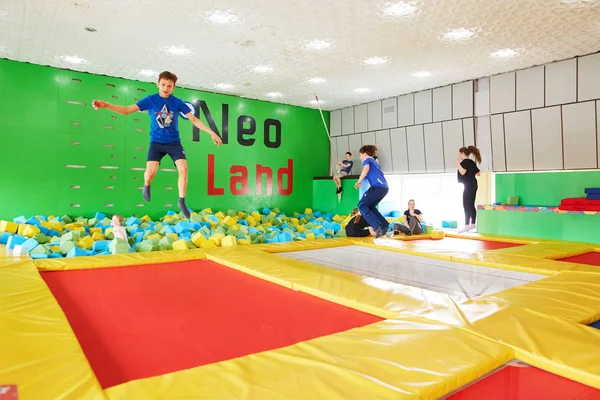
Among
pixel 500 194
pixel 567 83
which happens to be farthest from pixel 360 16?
pixel 500 194

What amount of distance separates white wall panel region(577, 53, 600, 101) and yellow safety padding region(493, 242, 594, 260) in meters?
2.36

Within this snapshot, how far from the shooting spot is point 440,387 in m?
1.25

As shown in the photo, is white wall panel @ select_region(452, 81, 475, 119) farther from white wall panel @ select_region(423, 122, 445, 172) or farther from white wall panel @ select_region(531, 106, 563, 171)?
white wall panel @ select_region(531, 106, 563, 171)

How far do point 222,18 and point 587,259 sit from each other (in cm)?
485

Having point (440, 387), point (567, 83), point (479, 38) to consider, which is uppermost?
point (479, 38)

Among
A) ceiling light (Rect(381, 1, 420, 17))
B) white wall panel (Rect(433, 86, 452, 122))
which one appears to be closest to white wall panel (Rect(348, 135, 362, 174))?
white wall panel (Rect(433, 86, 452, 122))

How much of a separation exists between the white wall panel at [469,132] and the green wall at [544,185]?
79 centimetres

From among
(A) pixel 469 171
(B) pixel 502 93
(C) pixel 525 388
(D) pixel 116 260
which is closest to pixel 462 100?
(B) pixel 502 93

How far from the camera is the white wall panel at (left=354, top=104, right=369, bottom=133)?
30.2 ft

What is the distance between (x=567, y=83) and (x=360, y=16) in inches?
139

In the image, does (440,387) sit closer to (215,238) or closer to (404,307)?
(404,307)

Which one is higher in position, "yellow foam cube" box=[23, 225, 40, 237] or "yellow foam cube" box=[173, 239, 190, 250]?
"yellow foam cube" box=[23, 225, 40, 237]

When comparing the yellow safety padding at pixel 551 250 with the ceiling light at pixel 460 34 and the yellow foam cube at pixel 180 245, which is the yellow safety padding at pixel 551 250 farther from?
the yellow foam cube at pixel 180 245

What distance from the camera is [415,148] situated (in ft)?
26.8
